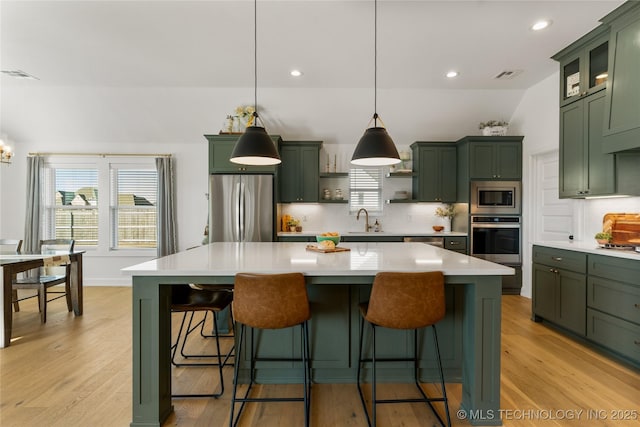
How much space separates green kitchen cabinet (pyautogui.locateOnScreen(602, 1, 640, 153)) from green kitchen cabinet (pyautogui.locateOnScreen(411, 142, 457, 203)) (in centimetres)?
247

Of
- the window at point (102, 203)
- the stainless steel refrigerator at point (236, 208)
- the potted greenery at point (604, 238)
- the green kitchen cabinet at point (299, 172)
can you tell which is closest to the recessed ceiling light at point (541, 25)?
the potted greenery at point (604, 238)

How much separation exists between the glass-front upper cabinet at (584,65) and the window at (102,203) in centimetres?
613

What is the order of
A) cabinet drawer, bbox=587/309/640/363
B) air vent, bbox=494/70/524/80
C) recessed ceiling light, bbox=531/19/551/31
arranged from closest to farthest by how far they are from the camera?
cabinet drawer, bbox=587/309/640/363 → recessed ceiling light, bbox=531/19/551/31 → air vent, bbox=494/70/524/80

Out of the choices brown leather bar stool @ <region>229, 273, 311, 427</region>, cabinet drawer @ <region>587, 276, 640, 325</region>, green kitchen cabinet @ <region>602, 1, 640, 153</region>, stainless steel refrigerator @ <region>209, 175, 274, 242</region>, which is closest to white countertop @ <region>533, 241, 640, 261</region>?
cabinet drawer @ <region>587, 276, 640, 325</region>

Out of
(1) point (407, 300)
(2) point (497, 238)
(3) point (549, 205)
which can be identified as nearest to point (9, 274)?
(1) point (407, 300)

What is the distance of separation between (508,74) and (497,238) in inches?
93.6

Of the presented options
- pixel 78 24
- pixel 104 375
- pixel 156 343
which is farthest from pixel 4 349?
pixel 78 24

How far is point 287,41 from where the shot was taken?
352cm

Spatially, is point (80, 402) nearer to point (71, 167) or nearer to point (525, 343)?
point (525, 343)

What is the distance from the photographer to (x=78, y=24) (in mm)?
3242

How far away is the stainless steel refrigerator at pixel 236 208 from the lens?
4887 mm

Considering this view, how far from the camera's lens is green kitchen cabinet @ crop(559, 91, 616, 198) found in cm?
319

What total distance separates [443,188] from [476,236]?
3.14 ft

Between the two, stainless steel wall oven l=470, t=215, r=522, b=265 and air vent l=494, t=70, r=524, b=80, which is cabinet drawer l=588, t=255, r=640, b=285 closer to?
stainless steel wall oven l=470, t=215, r=522, b=265
